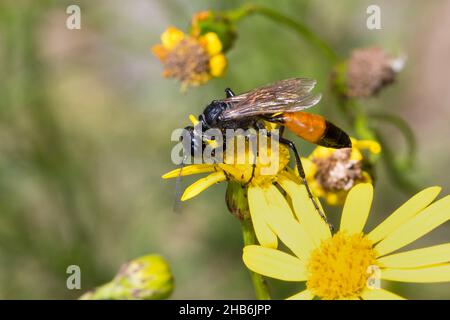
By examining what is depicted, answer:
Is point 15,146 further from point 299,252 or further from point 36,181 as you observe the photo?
point 299,252

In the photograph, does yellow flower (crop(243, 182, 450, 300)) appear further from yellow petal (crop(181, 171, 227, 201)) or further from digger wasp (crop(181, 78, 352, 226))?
digger wasp (crop(181, 78, 352, 226))

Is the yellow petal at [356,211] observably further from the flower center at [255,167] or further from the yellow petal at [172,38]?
the yellow petal at [172,38]

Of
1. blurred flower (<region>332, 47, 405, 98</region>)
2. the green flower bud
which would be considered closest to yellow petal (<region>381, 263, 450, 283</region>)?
blurred flower (<region>332, 47, 405, 98</region>)

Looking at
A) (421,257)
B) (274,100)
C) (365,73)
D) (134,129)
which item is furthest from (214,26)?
(134,129)

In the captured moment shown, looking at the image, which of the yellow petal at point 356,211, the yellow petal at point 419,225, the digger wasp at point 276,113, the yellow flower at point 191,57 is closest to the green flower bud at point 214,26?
the yellow flower at point 191,57

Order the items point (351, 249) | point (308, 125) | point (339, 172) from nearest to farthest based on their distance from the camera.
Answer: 1. point (351, 249)
2. point (308, 125)
3. point (339, 172)

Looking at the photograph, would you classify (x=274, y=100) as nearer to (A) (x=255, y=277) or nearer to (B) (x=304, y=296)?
(A) (x=255, y=277)
